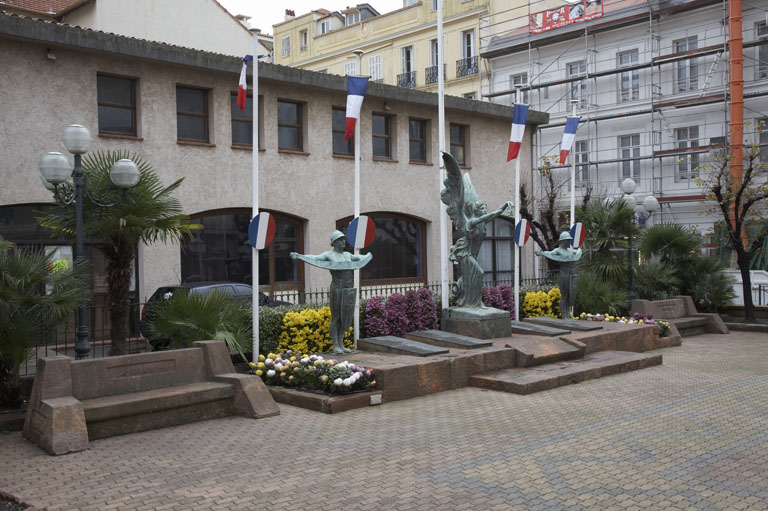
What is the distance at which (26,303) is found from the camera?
29.5ft

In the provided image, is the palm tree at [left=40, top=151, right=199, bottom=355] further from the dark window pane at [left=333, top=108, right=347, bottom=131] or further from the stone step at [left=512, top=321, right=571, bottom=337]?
the dark window pane at [left=333, top=108, right=347, bottom=131]

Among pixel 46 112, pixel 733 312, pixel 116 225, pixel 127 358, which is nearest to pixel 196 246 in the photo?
pixel 46 112

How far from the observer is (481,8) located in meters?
38.2

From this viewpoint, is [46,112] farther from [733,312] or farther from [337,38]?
[337,38]

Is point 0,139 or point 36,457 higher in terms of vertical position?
point 0,139

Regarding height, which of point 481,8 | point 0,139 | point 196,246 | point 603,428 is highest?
point 481,8

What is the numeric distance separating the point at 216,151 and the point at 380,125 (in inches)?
234

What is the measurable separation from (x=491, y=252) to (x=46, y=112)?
15.1 m

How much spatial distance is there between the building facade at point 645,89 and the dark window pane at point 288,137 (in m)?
10.5

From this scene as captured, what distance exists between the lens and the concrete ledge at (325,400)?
9828 mm

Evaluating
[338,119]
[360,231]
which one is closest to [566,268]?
[360,231]

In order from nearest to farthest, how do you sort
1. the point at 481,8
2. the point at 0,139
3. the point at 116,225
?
the point at 116,225 → the point at 0,139 → the point at 481,8

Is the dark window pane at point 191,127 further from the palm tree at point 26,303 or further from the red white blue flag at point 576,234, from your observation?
the palm tree at point 26,303

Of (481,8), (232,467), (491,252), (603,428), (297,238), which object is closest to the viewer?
(232,467)
